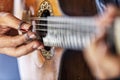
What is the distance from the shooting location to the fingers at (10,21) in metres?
0.85

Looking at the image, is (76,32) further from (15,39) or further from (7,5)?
(7,5)

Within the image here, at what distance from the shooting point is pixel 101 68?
369 millimetres

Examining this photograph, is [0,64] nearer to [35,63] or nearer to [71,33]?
[35,63]

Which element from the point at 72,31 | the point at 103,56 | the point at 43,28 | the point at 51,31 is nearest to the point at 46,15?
the point at 43,28

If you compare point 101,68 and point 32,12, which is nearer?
point 101,68

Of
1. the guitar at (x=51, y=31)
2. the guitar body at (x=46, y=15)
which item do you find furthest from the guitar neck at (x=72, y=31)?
the guitar body at (x=46, y=15)

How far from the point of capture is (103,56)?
37cm

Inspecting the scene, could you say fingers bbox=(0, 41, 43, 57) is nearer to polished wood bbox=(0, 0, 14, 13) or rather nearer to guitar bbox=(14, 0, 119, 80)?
guitar bbox=(14, 0, 119, 80)

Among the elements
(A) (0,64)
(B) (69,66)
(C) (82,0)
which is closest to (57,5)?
(C) (82,0)

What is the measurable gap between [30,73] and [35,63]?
58 millimetres

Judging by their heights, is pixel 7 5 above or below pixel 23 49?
above

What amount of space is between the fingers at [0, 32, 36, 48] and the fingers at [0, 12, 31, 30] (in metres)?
0.03

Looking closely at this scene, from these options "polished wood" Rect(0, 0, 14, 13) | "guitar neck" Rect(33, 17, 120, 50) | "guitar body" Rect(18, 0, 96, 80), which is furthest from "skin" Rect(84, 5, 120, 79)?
"polished wood" Rect(0, 0, 14, 13)

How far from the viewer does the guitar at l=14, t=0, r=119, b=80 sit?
1.69ft
